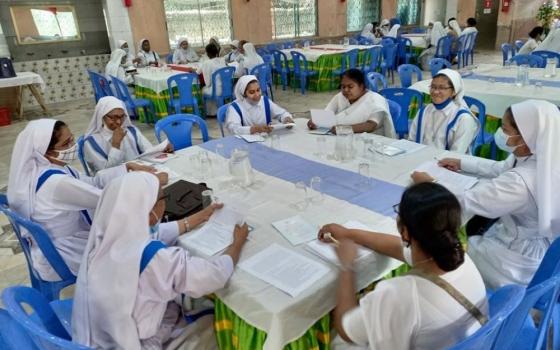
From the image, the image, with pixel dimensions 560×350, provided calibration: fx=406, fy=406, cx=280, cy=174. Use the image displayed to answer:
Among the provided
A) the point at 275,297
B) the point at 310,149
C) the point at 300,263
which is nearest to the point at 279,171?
the point at 310,149

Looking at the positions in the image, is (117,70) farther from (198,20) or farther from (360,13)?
(360,13)

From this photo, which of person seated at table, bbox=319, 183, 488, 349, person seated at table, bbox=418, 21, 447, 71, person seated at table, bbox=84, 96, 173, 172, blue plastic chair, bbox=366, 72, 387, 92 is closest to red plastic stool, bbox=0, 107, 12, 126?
person seated at table, bbox=84, 96, 173, 172

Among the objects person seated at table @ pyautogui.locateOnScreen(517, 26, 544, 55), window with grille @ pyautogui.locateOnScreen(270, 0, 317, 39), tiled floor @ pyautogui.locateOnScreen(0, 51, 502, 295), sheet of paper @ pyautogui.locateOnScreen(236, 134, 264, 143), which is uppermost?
window with grille @ pyautogui.locateOnScreen(270, 0, 317, 39)

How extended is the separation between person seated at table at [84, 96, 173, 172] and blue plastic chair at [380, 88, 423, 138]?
2.13 meters

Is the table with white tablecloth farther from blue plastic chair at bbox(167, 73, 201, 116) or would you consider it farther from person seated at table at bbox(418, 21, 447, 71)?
person seated at table at bbox(418, 21, 447, 71)

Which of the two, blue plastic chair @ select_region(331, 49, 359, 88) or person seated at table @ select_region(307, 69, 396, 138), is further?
blue plastic chair @ select_region(331, 49, 359, 88)

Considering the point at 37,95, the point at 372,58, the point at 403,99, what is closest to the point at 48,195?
A: the point at 403,99

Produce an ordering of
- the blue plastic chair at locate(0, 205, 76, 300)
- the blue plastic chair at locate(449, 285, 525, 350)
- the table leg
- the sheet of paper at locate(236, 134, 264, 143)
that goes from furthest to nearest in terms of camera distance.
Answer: the table leg < the sheet of paper at locate(236, 134, 264, 143) < the blue plastic chair at locate(0, 205, 76, 300) < the blue plastic chair at locate(449, 285, 525, 350)

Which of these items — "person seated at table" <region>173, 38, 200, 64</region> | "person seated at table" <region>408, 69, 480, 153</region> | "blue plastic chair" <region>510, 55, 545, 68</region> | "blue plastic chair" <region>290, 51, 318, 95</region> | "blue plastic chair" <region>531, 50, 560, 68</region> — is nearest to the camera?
"person seated at table" <region>408, 69, 480, 153</region>

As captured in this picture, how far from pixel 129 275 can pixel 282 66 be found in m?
7.60

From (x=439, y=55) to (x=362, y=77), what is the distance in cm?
702

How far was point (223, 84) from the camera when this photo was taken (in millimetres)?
6129

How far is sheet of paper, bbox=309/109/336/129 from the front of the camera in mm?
3016

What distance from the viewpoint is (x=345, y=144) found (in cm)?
244
